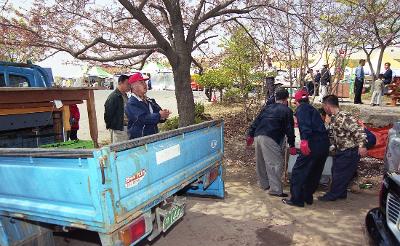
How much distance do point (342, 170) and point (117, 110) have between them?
3640mm

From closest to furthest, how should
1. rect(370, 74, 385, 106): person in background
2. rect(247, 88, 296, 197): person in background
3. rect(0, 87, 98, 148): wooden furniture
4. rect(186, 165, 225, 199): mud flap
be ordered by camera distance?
Result: rect(0, 87, 98, 148): wooden furniture
rect(186, 165, 225, 199): mud flap
rect(247, 88, 296, 197): person in background
rect(370, 74, 385, 106): person in background

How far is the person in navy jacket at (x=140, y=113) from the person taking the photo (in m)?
4.22

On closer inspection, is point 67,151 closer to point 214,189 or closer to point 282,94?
point 214,189

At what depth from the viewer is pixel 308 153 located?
16.4 ft

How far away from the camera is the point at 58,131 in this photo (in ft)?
Result: 18.4

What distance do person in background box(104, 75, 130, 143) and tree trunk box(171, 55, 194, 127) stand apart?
1.29 m

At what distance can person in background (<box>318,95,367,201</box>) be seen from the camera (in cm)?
516

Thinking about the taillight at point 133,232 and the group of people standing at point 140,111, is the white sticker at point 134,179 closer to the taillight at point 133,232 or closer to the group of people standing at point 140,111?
the taillight at point 133,232

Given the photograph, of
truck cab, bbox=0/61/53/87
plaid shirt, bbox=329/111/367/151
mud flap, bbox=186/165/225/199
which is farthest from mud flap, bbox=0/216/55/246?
plaid shirt, bbox=329/111/367/151

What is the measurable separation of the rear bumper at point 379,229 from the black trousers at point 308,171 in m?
2.00

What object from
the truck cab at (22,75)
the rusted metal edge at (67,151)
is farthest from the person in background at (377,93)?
the rusted metal edge at (67,151)

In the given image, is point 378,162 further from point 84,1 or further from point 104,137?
point 104,137

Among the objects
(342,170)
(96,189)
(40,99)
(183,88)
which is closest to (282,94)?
(342,170)

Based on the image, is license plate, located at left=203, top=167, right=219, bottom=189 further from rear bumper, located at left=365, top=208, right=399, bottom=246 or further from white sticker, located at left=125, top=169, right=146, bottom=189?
rear bumper, located at left=365, top=208, right=399, bottom=246
